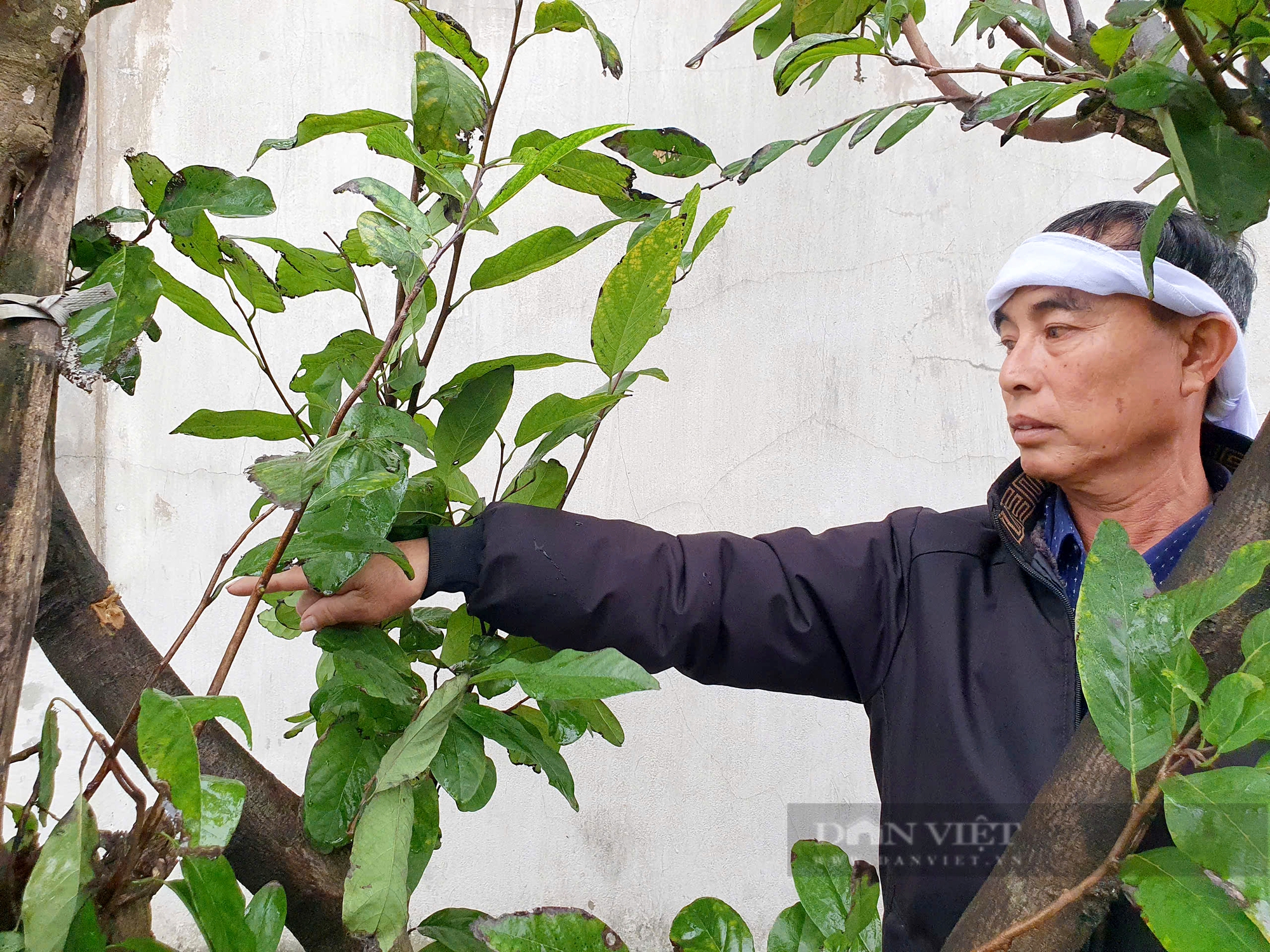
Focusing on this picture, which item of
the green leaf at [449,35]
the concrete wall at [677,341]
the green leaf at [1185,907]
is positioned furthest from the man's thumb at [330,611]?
the concrete wall at [677,341]

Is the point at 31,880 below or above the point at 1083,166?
below

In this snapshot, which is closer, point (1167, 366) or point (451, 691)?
point (451, 691)

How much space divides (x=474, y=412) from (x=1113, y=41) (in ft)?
1.32

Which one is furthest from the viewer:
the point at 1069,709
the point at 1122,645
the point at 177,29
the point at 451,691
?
the point at 177,29

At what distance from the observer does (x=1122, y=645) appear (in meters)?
0.37

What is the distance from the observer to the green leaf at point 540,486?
71 centimetres

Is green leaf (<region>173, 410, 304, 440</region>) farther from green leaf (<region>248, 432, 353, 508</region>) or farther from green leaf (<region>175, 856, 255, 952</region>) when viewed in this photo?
green leaf (<region>175, 856, 255, 952</region>)

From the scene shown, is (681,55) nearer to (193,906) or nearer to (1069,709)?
(1069,709)

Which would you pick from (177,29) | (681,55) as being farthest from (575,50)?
(177,29)

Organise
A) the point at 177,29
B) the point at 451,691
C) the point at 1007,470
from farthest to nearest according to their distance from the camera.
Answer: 1. the point at 177,29
2. the point at 1007,470
3. the point at 451,691

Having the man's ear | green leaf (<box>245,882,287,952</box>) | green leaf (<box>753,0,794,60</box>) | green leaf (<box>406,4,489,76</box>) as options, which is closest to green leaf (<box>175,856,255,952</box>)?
green leaf (<box>245,882,287,952</box>)

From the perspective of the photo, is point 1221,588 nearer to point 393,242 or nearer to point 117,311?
point 393,242

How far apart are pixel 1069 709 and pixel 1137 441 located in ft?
0.77

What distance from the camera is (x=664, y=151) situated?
2.22 feet
